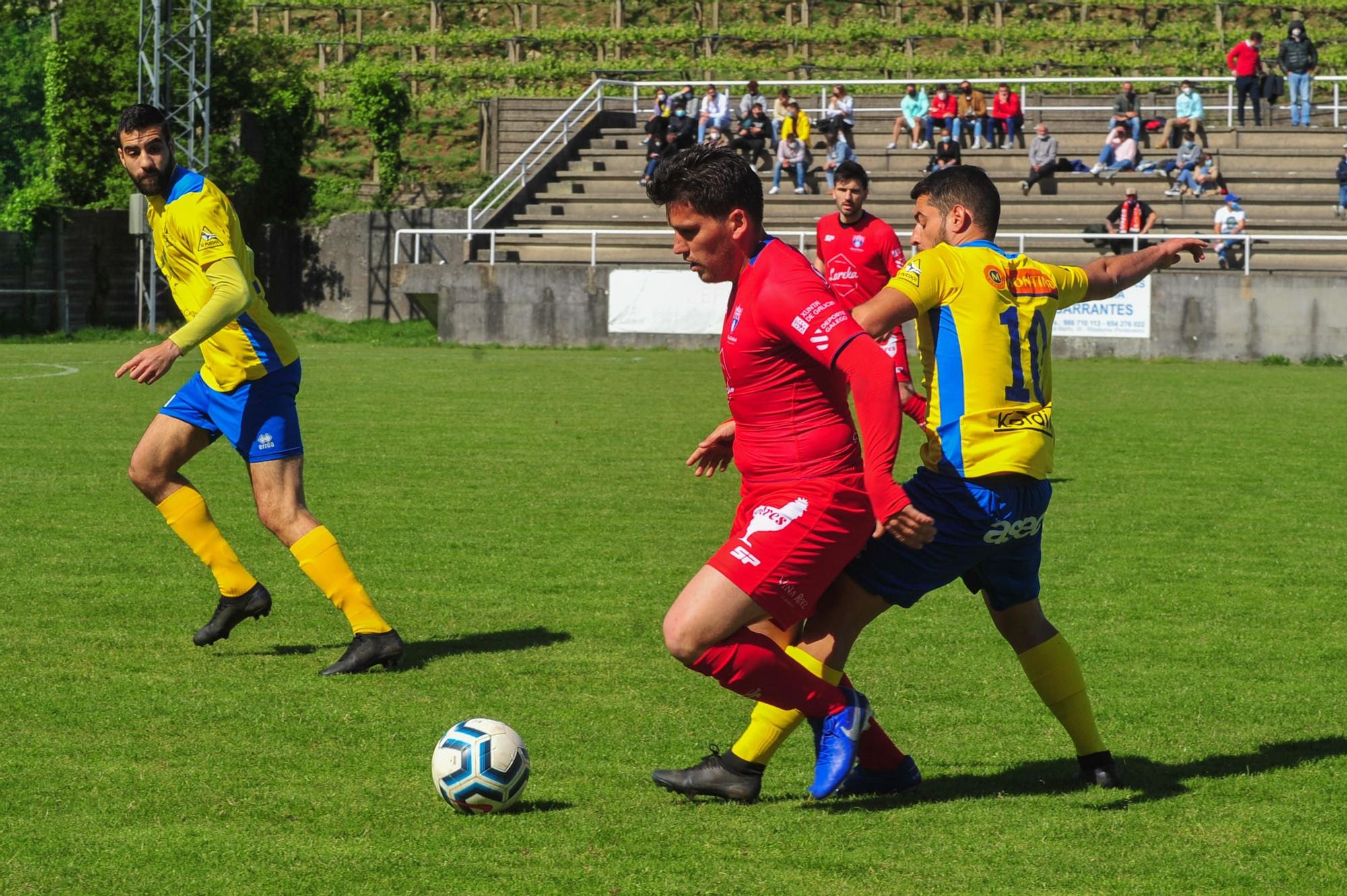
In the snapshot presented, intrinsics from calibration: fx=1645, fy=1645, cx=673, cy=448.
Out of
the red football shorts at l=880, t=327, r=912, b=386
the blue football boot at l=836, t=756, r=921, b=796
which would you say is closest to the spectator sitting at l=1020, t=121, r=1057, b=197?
the red football shorts at l=880, t=327, r=912, b=386

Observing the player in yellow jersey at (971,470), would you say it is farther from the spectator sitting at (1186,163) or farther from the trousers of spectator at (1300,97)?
the trousers of spectator at (1300,97)

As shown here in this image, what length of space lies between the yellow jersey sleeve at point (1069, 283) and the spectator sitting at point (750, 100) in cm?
2914

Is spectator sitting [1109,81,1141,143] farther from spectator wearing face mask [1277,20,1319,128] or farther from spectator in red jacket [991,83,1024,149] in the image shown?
spectator wearing face mask [1277,20,1319,128]

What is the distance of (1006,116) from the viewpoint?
32812 millimetres

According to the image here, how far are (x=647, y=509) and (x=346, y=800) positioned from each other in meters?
6.24

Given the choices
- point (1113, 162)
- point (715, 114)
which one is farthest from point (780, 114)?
point (1113, 162)

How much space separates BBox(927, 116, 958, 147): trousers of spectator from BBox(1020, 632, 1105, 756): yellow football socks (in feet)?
96.2

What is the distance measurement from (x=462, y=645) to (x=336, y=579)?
27.4 inches

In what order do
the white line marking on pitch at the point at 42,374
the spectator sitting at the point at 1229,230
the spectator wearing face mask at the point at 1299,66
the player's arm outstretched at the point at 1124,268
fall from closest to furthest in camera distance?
the player's arm outstretched at the point at 1124,268, the white line marking on pitch at the point at 42,374, the spectator sitting at the point at 1229,230, the spectator wearing face mask at the point at 1299,66

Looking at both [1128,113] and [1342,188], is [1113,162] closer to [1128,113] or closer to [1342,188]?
[1128,113]

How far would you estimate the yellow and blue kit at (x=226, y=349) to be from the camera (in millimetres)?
6855

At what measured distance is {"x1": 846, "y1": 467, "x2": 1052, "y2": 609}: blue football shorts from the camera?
16.1 ft

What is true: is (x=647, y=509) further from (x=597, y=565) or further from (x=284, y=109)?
(x=284, y=109)

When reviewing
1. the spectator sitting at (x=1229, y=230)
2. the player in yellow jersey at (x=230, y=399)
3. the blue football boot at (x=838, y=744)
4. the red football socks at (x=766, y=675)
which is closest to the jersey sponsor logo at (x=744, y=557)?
the red football socks at (x=766, y=675)
